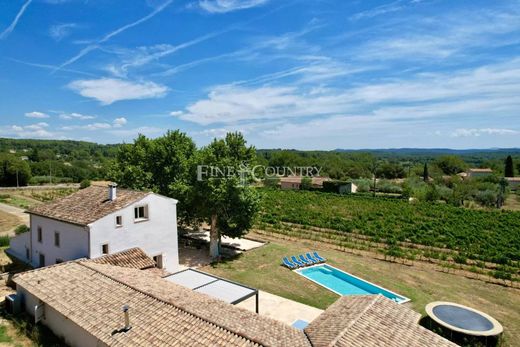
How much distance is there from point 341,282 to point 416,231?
57.2ft

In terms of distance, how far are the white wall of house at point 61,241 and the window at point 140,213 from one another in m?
2.69

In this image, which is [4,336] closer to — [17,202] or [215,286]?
[215,286]

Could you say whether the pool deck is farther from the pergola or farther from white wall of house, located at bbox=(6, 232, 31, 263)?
white wall of house, located at bbox=(6, 232, 31, 263)

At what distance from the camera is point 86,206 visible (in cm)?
1891

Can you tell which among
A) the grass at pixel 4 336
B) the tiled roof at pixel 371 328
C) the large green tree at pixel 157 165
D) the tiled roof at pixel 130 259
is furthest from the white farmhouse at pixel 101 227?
the tiled roof at pixel 371 328

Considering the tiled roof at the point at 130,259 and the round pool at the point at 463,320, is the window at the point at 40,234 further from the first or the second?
the round pool at the point at 463,320

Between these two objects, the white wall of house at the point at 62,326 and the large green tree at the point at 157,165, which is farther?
the large green tree at the point at 157,165

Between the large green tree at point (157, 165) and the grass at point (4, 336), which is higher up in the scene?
the large green tree at point (157, 165)

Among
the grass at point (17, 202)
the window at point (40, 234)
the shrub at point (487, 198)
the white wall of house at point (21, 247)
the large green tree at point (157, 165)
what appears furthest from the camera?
the shrub at point (487, 198)

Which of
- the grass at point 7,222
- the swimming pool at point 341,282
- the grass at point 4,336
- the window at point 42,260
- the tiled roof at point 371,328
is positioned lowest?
the swimming pool at point 341,282

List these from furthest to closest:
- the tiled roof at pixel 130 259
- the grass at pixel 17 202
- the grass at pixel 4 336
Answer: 1. the grass at pixel 17 202
2. the tiled roof at pixel 130 259
3. the grass at pixel 4 336

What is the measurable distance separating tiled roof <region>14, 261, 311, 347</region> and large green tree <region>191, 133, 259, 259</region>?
8.80m

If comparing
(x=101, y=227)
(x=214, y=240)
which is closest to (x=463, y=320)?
(x=214, y=240)

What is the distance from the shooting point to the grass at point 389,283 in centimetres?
1791
